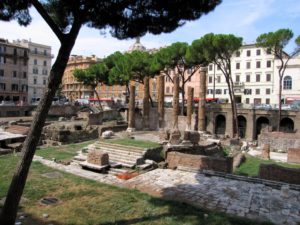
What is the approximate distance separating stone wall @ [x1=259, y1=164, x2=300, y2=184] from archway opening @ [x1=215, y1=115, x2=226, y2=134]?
2755cm

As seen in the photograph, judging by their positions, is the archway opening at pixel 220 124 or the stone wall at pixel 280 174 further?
the archway opening at pixel 220 124

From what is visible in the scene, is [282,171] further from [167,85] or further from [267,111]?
[167,85]

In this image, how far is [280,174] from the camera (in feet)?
36.9

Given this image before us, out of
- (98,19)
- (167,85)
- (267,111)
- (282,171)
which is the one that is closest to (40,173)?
(98,19)

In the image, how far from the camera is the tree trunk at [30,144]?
21.1ft

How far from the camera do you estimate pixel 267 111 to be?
34500 millimetres

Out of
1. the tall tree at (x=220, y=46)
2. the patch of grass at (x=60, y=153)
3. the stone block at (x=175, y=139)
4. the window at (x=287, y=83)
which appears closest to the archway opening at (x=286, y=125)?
the tall tree at (x=220, y=46)

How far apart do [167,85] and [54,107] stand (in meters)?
25.4

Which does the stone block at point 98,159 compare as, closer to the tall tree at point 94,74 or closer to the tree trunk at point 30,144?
the tree trunk at point 30,144

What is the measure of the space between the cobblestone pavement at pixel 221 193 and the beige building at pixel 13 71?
4310cm

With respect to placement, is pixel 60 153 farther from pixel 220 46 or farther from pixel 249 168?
pixel 220 46

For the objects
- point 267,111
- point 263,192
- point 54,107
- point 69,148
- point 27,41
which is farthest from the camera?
point 27,41

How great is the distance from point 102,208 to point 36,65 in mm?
55721

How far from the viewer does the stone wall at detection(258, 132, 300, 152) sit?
2377 cm
